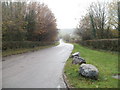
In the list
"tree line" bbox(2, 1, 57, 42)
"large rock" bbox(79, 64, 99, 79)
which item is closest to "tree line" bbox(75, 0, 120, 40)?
"tree line" bbox(2, 1, 57, 42)

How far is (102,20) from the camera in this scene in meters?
31.5

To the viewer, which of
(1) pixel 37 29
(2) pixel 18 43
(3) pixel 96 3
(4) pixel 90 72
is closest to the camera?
(4) pixel 90 72

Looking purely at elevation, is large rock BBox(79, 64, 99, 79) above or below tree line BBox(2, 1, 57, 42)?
below

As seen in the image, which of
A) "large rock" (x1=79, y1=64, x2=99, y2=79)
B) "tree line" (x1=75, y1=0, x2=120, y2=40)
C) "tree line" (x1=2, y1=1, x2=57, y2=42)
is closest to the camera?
"large rock" (x1=79, y1=64, x2=99, y2=79)

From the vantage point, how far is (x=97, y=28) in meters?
32.8

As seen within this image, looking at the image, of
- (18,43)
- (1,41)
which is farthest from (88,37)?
(1,41)

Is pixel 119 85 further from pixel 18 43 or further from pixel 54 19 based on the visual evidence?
pixel 54 19

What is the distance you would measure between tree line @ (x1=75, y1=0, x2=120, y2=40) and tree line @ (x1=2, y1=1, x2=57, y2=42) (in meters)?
10.9

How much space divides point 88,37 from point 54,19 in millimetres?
11282

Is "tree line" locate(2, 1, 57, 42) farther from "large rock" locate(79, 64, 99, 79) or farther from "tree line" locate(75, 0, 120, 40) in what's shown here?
"large rock" locate(79, 64, 99, 79)

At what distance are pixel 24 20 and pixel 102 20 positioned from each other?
17901 millimetres

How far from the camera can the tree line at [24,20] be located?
1877 centimetres

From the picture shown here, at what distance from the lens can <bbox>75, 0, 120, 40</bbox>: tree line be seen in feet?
89.6

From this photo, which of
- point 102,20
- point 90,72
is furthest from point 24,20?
point 90,72
